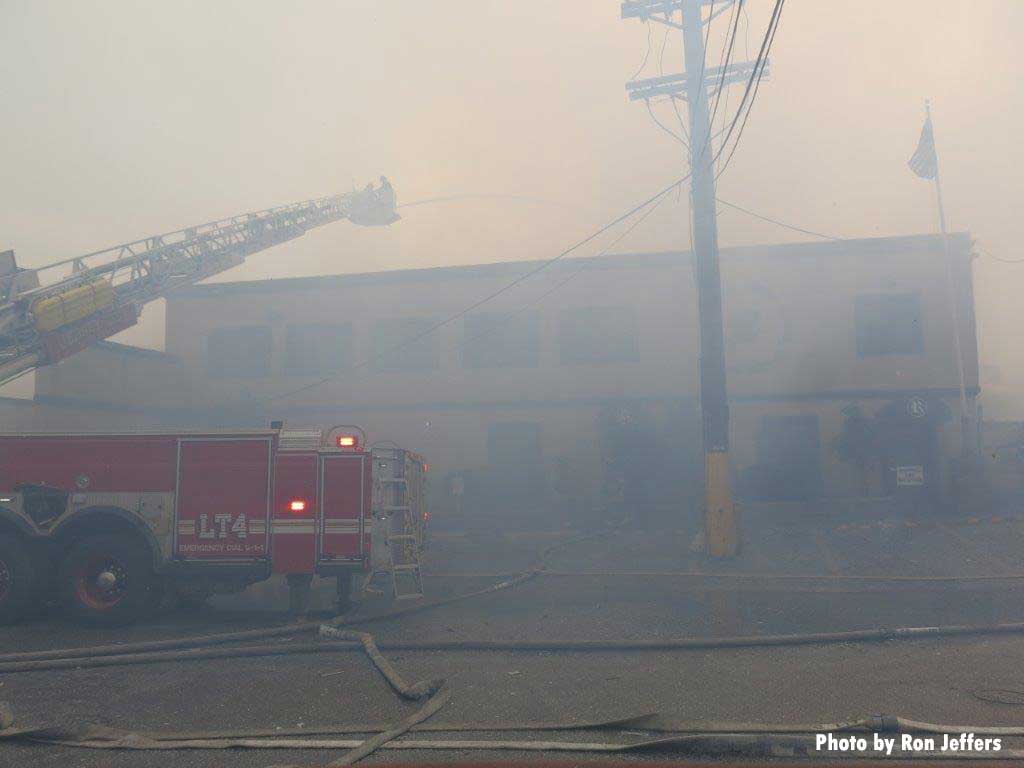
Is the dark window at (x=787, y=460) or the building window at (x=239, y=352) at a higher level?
the building window at (x=239, y=352)

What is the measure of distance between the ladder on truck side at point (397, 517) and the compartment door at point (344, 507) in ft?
0.67

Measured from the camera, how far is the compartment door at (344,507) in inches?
383

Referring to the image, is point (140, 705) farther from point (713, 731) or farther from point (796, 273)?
point (796, 273)

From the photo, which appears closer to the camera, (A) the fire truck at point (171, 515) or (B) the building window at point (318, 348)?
(A) the fire truck at point (171, 515)

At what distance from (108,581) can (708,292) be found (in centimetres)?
1065

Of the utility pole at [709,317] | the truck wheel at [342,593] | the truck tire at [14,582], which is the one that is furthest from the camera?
the utility pole at [709,317]

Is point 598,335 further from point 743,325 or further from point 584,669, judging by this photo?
point 584,669

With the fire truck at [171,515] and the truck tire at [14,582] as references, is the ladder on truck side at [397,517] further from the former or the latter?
the truck tire at [14,582]

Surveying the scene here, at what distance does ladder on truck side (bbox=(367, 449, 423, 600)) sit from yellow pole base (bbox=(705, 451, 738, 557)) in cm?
578

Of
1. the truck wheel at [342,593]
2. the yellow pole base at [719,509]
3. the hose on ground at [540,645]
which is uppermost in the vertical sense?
the yellow pole base at [719,509]

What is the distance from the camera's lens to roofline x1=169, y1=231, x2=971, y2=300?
2484 cm

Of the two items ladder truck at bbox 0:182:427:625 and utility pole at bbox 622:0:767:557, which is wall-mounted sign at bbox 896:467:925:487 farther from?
ladder truck at bbox 0:182:427:625

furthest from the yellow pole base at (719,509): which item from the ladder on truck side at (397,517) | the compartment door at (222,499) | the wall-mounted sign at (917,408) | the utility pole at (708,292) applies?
the wall-mounted sign at (917,408)

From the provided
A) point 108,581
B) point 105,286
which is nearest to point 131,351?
point 105,286
